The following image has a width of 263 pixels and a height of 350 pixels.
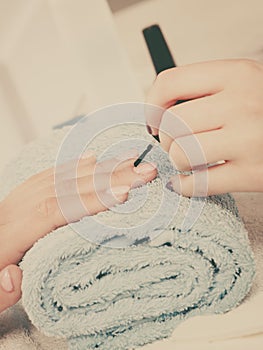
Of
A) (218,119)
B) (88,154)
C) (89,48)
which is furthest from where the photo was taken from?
(89,48)

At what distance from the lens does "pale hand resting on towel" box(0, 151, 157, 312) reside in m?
Result: 0.52

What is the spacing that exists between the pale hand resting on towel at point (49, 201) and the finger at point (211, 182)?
1.4 inches

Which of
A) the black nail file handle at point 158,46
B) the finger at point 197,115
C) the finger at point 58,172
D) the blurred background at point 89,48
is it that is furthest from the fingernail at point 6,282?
the blurred background at point 89,48

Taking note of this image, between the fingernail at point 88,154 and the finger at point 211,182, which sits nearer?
the finger at point 211,182

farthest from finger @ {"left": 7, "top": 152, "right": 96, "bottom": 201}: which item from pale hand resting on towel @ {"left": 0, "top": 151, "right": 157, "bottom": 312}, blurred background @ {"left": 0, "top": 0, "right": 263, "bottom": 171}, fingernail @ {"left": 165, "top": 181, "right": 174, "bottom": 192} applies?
blurred background @ {"left": 0, "top": 0, "right": 263, "bottom": 171}

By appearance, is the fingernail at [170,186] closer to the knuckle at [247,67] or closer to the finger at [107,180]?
the finger at [107,180]

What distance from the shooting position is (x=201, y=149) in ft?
1.62

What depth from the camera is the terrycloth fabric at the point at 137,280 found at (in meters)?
0.50

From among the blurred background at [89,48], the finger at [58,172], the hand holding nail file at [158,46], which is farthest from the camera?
the blurred background at [89,48]

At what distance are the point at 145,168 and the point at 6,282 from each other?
18 centimetres

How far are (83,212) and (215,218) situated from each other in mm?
128

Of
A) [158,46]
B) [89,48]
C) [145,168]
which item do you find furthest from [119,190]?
[89,48]

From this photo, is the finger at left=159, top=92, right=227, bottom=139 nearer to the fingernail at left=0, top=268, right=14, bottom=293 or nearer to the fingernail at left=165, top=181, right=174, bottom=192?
the fingernail at left=165, top=181, right=174, bottom=192

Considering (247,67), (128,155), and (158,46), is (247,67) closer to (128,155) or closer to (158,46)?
(128,155)
